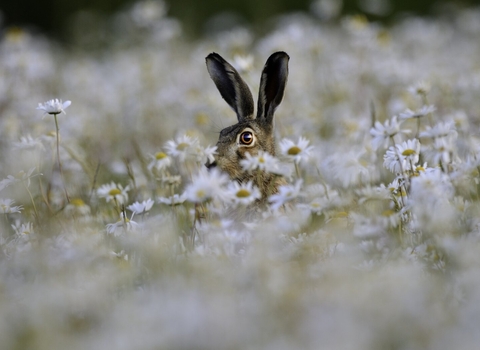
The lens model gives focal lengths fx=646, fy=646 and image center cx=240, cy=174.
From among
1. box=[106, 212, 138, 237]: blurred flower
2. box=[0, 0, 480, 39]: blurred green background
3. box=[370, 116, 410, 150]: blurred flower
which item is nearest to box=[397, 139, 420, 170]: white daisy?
box=[370, 116, 410, 150]: blurred flower

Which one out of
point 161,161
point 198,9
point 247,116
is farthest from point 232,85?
point 198,9

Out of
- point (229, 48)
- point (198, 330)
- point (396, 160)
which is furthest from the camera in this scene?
point (229, 48)

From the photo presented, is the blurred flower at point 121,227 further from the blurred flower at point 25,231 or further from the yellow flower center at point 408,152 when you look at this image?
the yellow flower center at point 408,152

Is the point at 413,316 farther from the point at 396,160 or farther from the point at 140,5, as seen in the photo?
the point at 140,5

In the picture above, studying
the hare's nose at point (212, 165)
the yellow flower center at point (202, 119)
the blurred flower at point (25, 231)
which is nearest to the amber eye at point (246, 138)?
the hare's nose at point (212, 165)

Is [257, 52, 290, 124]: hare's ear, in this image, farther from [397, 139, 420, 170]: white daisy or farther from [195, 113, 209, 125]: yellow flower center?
[195, 113, 209, 125]: yellow flower center

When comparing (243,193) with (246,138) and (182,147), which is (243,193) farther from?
(246,138)

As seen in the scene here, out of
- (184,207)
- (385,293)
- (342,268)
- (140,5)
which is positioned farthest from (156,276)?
(140,5)
